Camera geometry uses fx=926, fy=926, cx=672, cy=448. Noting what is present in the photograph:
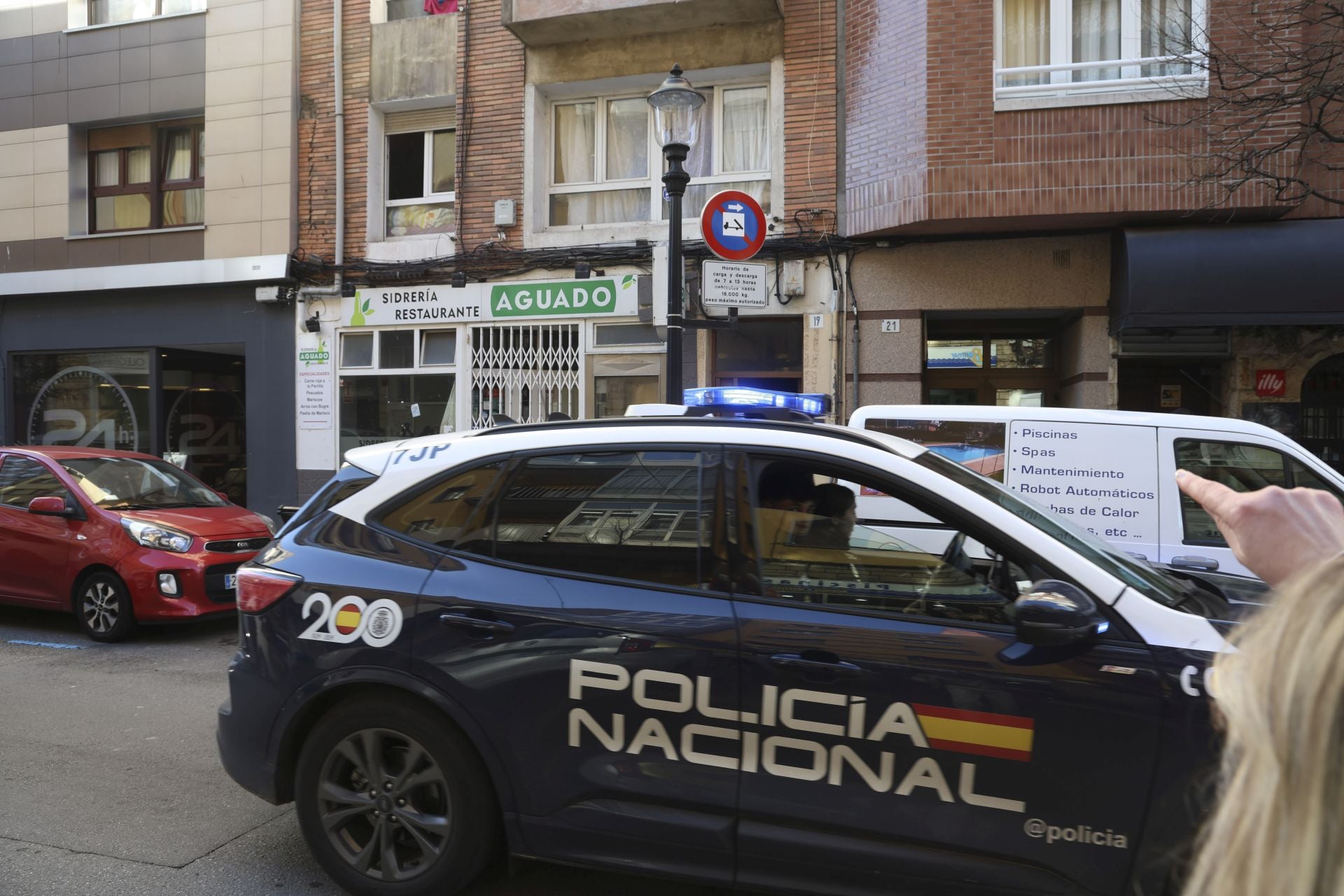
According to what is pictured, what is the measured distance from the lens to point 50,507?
306 inches

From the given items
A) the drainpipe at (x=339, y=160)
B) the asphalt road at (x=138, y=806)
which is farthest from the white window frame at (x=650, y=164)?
the asphalt road at (x=138, y=806)

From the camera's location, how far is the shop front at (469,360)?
1219 cm

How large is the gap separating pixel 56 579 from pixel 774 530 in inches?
287

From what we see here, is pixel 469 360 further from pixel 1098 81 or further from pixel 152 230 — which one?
pixel 1098 81

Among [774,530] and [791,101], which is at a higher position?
[791,101]

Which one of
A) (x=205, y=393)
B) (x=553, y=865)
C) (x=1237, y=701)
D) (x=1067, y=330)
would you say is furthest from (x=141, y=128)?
(x=1237, y=701)

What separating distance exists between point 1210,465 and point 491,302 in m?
9.10

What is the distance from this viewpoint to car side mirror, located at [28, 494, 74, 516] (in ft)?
25.5

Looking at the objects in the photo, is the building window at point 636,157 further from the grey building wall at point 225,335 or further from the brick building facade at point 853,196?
the grey building wall at point 225,335

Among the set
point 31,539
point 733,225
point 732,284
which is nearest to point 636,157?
point 733,225

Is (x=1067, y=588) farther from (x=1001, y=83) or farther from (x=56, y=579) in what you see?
(x=1001, y=83)

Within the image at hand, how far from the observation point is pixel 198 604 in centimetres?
754

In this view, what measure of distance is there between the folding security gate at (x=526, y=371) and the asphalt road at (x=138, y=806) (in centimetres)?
637

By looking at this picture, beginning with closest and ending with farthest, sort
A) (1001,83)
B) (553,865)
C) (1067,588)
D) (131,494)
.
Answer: (1067,588)
(553,865)
(131,494)
(1001,83)
